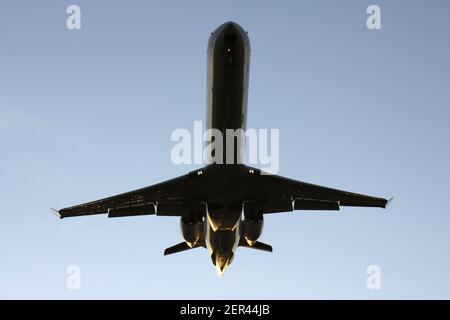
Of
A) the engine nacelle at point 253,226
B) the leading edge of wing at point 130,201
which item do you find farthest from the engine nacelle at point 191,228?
the engine nacelle at point 253,226

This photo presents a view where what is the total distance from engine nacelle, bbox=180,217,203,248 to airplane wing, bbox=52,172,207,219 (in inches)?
48.6

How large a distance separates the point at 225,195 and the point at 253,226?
2.63m

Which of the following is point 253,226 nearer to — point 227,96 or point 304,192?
point 304,192

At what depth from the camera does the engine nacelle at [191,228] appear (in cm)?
3105

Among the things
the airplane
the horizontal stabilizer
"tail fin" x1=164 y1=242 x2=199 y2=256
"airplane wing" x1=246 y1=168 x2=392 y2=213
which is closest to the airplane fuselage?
the airplane

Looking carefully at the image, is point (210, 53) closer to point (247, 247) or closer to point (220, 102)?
point (220, 102)

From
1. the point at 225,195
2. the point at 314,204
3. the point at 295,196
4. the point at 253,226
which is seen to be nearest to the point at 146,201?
the point at 225,195

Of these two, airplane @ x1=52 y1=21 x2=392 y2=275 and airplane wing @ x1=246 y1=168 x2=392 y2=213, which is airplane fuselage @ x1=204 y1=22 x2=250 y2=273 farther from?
airplane wing @ x1=246 y1=168 x2=392 y2=213

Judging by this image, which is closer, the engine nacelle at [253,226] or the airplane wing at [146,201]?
the airplane wing at [146,201]

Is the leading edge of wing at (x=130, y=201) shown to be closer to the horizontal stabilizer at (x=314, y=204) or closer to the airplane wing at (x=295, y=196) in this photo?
the airplane wing at (x=295, y=196)

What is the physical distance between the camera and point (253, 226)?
30875 mm

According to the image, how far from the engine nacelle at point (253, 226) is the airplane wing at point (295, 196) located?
77 centimetres
